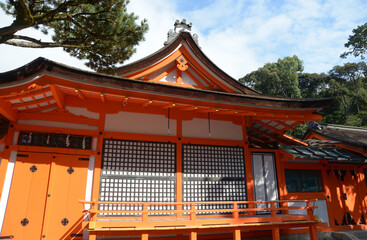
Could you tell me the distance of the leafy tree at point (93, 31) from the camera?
6180 millimetres

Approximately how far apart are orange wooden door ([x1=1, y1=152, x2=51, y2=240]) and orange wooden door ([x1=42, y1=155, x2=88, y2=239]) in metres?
0.18

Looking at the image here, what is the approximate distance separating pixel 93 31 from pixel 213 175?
590 cm

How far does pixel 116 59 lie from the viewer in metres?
7.86

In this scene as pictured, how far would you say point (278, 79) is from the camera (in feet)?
123

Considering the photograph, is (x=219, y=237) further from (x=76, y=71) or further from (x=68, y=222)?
(x=76, y=71)

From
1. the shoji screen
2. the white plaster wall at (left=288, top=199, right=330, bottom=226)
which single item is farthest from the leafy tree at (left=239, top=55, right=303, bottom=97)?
the shoji screen

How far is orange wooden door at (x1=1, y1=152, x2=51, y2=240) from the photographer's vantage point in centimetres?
666

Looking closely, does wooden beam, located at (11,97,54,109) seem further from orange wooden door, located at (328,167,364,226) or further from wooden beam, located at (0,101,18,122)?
orange wooden door, located at (328,167,364,226)

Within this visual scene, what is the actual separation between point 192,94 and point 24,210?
5.60 metres

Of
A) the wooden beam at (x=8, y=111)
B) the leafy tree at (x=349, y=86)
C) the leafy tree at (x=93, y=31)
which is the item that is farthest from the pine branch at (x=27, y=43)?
the leafy tree at (x=349, y=86)

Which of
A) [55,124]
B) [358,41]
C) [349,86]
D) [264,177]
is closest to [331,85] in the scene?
[349,86]

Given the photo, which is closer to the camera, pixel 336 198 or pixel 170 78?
pixel 170 78

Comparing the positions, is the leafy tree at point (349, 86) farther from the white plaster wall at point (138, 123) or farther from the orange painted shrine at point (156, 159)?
the white plaster wall at point (138, 123)

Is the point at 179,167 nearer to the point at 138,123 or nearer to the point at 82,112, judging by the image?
the point at 138,123
